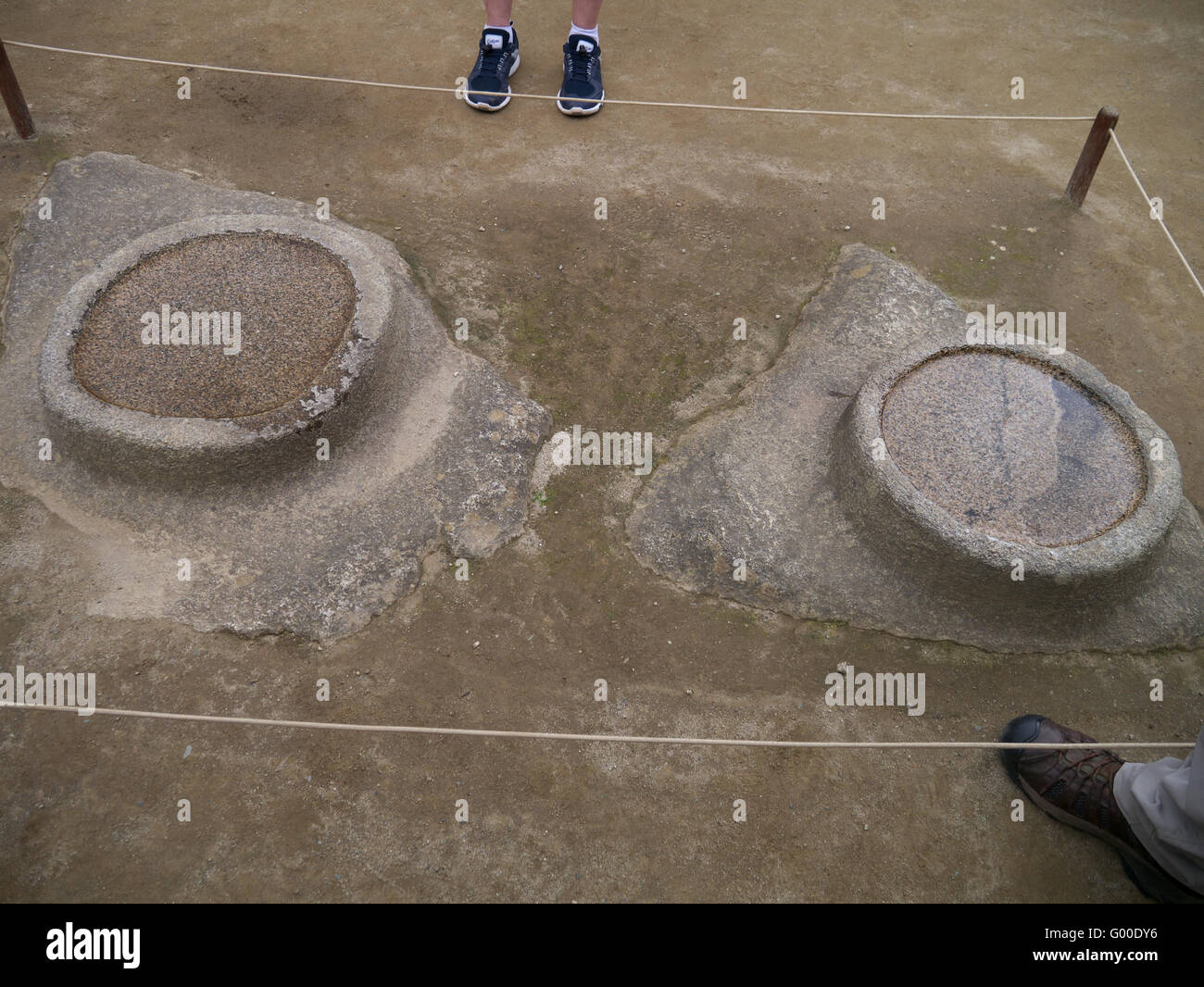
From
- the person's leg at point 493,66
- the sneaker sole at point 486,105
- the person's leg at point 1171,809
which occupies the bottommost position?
the person's leg at point 1171,809

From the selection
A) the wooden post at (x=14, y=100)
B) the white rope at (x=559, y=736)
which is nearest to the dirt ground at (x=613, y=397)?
the white rope at (x=559, y=736)

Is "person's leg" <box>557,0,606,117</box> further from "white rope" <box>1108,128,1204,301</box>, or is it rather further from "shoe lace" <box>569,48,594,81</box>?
"white rope" <box>1108,128,1204,301</box>

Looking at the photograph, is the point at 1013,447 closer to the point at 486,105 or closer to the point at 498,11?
the point at 486,105

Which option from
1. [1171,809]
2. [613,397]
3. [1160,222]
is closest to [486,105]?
[613,397]

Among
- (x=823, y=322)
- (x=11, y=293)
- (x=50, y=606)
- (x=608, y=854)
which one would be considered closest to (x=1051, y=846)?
(x=608, y=854)

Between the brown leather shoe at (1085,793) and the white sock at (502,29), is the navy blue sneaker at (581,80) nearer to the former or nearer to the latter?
the white sock at (502,29)

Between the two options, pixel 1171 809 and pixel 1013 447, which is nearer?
pixel 1171 809
